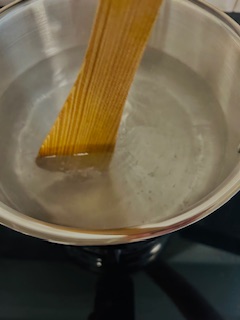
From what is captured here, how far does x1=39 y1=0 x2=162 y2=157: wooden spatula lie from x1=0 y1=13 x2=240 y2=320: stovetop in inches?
7.0

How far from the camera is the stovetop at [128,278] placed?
60 centimetres

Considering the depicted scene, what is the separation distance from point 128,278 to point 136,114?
12.6 inches

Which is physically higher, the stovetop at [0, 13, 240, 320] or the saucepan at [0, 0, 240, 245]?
the saucepan at [0, 0, 240, 245]

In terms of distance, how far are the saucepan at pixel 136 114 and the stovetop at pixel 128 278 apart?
47 millimetres

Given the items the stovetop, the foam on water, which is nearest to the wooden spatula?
the foam on water

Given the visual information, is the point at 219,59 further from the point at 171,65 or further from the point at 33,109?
the point at 33,109

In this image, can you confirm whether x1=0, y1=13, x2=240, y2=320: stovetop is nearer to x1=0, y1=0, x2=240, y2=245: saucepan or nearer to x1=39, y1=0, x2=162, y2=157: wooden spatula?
x1=0, y1=0, x2=240, y2=245: saucepan

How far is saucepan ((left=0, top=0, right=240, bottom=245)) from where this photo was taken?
0.68m

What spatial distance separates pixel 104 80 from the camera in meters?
0.62

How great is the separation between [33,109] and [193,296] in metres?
0.44

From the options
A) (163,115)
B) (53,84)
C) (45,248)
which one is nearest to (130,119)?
(163,115)

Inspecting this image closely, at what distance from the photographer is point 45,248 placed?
0.66 meters

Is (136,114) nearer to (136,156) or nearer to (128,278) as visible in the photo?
(136,156)

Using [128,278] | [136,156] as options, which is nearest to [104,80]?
[136,156]
